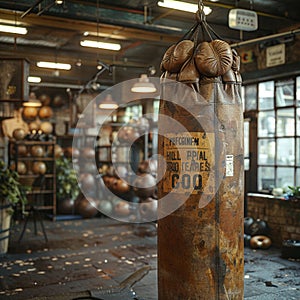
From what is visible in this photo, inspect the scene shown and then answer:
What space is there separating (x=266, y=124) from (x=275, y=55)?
1.23 metres

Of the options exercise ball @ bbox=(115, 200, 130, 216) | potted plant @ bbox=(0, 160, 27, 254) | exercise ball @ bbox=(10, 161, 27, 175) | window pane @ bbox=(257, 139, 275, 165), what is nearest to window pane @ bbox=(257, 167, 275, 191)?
window pane @ bbox=(257, 139, 275, 165)

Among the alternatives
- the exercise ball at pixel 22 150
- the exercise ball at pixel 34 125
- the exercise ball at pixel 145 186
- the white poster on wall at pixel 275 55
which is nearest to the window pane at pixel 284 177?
the white poster on wall at pixel 275 55

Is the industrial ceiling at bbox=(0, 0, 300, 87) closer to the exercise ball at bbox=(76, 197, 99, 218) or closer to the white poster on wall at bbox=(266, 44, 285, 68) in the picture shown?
the white poster on wall at bbox=(266, 44, 285, 68)

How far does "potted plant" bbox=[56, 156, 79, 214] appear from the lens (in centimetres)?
1062

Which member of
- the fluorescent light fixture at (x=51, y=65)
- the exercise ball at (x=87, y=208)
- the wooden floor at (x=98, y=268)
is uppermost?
the fluorescent light fixture at (x=51, y=65)

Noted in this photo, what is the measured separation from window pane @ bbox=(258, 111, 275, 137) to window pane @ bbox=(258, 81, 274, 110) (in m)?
0.12

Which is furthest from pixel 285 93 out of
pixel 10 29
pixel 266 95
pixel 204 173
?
pixel 204 173

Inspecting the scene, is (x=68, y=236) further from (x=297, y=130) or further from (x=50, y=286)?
(x=297, y=130)

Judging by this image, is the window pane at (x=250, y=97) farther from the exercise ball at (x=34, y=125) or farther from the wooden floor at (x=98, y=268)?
the exercise ball at (x=34, y=125)

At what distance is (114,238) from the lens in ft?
26.9

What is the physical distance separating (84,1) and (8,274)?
13.0 feet

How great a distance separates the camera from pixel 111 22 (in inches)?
289

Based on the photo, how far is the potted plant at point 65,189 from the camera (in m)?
10.6

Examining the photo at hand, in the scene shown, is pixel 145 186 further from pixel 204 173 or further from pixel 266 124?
pixel 204 173
